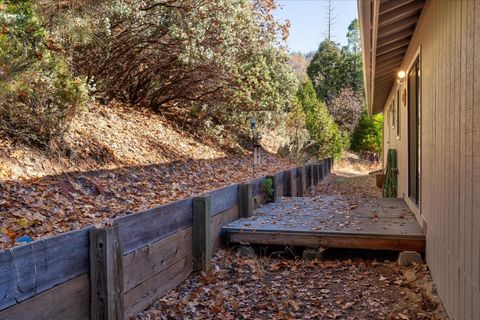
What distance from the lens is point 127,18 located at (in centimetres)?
896

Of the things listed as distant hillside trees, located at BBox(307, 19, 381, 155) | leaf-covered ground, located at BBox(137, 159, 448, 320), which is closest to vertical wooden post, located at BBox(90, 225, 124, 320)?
leaf-covered ground, located at BBox(137, 159, 448, 320)

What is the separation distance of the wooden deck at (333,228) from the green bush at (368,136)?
23.7 meters

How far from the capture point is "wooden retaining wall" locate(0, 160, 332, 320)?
8.17 feet

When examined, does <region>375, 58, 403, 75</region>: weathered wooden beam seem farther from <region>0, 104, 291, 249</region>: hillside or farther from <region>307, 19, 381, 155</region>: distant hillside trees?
<region>307, 19, 381, 155</region>: distant hillside trees

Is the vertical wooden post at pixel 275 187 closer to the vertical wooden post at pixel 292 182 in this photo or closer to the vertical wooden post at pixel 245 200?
the vertical wooden post at pixel 292 182

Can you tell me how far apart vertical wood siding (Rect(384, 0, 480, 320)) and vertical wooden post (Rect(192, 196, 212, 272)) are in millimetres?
2372

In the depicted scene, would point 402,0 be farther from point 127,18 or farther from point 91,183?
point 127,18

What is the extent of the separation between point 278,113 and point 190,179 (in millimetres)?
7313

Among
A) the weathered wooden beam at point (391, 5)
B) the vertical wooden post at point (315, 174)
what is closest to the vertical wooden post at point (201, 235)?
the weathered wooden beam at point (391, 5)

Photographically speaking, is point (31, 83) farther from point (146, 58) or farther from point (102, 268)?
point (146, 58)

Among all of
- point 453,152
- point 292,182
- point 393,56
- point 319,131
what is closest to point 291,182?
point 292,182

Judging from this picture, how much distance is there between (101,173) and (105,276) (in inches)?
172

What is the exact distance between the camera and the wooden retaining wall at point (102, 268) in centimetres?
249

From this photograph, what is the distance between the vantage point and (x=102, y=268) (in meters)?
3.11
